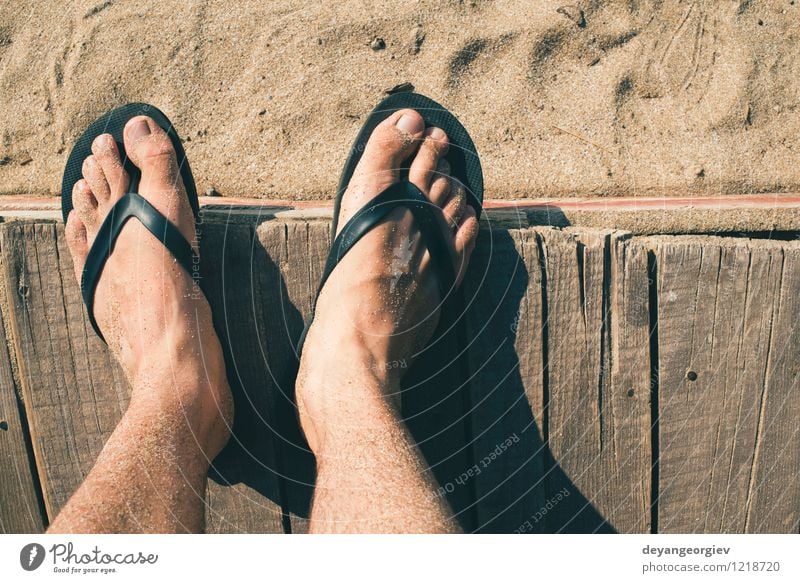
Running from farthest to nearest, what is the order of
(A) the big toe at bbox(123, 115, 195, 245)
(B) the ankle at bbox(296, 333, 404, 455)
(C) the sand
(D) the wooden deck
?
(C) the sand, (A) the big toe at bbox(123, 115, 195, 245), (D) the wooden deck, (B) the ankle at bbox(296, 333, 404, 455)

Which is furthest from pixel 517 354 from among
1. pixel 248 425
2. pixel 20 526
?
pixel 20 526

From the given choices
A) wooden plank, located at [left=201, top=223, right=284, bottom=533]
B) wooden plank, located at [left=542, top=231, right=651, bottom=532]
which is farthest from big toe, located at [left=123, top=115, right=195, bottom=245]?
wooden plank, located at [left=542, top=231, right=651, bottom=532]

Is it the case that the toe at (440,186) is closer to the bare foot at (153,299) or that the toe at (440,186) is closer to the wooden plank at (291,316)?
the wooden plank at (291,316)

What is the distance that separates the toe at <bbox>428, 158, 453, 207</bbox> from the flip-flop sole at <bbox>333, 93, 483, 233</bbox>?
3 cm

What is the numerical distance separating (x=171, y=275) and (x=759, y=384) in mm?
1490

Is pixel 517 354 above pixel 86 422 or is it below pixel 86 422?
above

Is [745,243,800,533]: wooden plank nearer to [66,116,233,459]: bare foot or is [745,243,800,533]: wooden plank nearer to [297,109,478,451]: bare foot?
[297,109,478,451]: bare foot

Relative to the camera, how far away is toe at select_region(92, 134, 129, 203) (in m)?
1.87

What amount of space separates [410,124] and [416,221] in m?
0.27

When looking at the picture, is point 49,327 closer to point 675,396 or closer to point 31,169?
point 31,169

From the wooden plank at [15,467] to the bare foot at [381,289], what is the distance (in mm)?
735

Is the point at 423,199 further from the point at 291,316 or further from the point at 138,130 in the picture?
the point at 138,130

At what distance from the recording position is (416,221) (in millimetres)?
1847

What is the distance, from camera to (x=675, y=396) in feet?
5.49
